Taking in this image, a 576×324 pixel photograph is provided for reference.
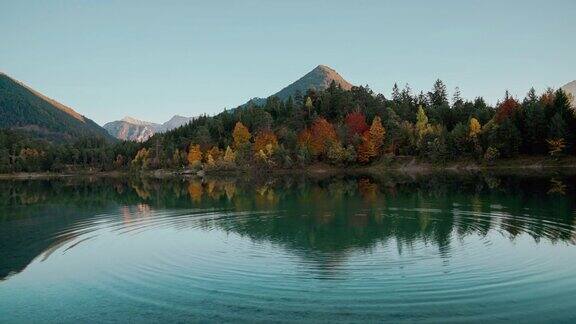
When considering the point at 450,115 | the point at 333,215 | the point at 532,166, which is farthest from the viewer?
the point at 450,115

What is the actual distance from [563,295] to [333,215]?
27965 mm

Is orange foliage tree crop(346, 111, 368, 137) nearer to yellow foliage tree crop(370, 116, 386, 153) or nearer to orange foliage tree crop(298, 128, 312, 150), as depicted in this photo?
yellow foliage tree crop(370, 116, 386, 153)

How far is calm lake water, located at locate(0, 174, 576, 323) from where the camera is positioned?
18.2 metres

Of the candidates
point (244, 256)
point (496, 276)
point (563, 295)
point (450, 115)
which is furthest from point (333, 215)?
point (450, 115)

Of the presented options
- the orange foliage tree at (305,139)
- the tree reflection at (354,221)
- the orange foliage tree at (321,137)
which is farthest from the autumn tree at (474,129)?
the tree reflection at (354,221)

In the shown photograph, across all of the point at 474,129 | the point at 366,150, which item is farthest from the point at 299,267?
the point at 366,150

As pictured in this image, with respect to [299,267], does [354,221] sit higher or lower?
higher

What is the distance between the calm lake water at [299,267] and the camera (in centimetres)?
1820

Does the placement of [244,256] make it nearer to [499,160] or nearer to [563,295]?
[563,295]

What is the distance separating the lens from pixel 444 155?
143250mm

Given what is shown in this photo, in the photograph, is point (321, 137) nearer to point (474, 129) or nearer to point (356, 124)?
point (356, 124)

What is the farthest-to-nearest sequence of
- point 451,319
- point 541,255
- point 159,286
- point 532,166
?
point 532,166, point 541,255, point 159,286, point 451,319

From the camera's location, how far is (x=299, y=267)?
25.1m

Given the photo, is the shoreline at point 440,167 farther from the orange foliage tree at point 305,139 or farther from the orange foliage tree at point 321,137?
the orange foliage tree at point 305,139
